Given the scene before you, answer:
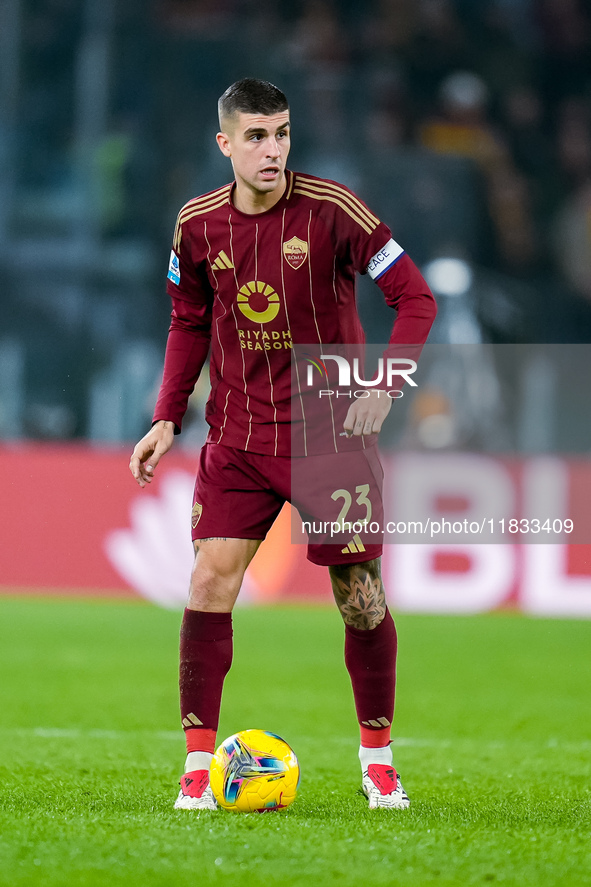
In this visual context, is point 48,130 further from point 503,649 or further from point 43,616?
point 503,649

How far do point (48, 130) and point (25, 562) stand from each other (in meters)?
3.39

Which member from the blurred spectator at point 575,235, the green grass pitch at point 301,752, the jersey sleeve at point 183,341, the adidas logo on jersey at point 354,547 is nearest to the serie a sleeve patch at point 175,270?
the jersey sleeve at point 183,341

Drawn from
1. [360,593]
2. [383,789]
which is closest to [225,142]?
[360,593]

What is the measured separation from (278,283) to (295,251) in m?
0.09

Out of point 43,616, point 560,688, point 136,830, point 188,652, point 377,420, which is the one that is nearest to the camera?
point 136,830

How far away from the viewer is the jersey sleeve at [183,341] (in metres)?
3.43

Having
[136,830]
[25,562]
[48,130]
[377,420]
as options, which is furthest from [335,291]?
[48,130]

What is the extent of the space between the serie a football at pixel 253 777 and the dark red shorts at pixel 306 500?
1.63 feet

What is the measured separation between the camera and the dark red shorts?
3.27 m

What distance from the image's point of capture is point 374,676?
3385 mm

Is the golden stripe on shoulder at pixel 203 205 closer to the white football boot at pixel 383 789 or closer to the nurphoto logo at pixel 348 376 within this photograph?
the nurphoto logo at pixel 348 376

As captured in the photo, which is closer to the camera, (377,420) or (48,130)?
(377,420)

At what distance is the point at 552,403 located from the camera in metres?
8.58

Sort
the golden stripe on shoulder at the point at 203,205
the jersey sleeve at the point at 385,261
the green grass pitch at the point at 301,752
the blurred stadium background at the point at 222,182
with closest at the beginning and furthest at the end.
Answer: the green grass pitch at the point at 301,752
the jersey sleeve at the point at 385,261
the golden stripe on shoulder at the point at 203,205
the blurred stadium background at the point at 222,182
